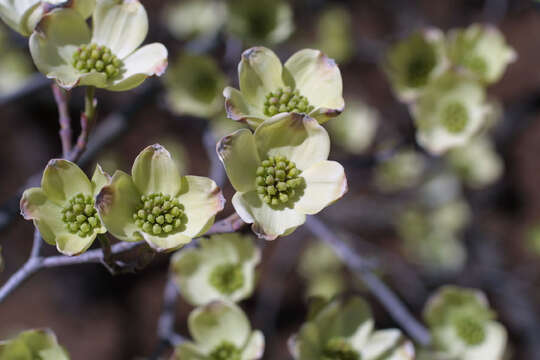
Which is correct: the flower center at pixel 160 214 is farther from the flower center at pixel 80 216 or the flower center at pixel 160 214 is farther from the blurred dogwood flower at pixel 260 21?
the blurred dogwood flower at pixel 260 21

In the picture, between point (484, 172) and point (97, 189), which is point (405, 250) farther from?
point (97, 189)

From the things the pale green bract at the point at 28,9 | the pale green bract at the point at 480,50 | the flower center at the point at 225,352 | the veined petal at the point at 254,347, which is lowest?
the flower center at the point at 225,352

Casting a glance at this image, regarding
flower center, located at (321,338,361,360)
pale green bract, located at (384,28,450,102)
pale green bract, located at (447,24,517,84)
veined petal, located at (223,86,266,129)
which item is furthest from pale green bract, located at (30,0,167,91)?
pale green bract, located at (447,24,517,84)

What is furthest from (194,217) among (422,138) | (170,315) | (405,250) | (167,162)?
(405,250)

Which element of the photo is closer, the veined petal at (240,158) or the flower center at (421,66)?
the veined petal at (240,158)

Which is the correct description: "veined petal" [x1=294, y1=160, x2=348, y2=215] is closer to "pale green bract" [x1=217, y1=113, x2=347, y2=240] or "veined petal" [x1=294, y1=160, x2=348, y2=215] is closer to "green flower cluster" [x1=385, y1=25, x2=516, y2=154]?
"pale green bract" [x1=217, y1=113, x2=347, y2=240]

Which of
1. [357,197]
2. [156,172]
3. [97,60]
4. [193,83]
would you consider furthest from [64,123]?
[357,197]

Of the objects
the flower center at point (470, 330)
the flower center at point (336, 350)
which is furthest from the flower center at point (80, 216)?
the flower center at point (470, 330)
